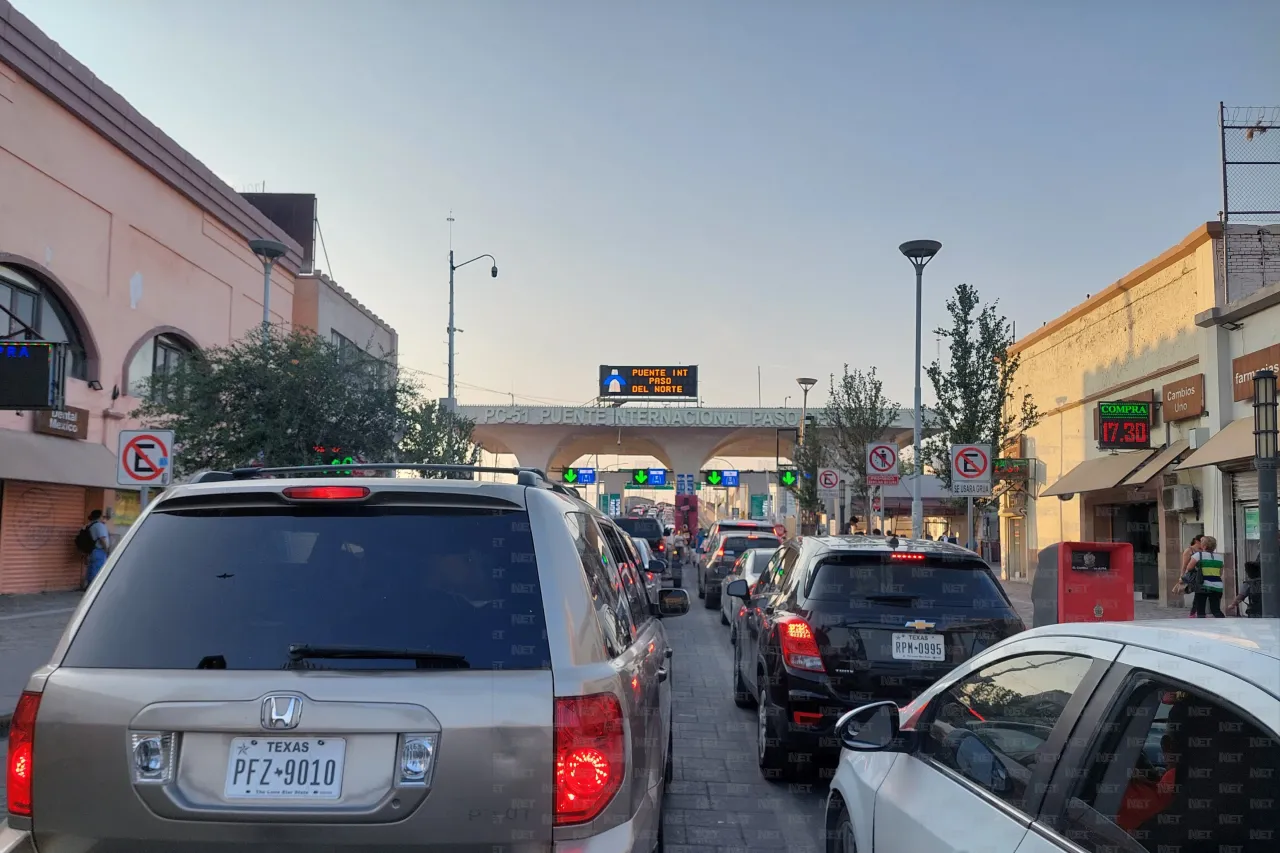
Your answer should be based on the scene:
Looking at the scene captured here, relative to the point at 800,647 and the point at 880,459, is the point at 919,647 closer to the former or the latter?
the point at 800,647

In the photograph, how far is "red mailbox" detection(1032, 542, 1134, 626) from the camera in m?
11.3

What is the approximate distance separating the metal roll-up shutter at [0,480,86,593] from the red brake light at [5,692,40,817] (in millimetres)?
20455

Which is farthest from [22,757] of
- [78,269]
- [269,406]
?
[78,269]

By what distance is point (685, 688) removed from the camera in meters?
11.1

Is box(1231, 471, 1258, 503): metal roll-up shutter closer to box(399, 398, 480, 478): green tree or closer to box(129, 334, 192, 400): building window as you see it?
box(399, 398, 480, 478): green tree

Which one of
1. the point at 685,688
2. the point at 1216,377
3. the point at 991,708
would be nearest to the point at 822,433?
the point at 1216,377

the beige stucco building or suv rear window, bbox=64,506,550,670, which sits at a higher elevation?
the beige stucco building

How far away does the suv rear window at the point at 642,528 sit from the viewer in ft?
94.5

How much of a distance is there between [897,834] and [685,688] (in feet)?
26.4

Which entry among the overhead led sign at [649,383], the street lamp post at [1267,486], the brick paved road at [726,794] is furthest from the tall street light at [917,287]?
the overhead led sign at [649,383]

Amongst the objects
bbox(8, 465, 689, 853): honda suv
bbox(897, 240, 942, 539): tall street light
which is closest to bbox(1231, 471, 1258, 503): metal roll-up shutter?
→ bbox(897, 240, 942, 539): tall street light

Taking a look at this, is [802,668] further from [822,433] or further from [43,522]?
[822,433]

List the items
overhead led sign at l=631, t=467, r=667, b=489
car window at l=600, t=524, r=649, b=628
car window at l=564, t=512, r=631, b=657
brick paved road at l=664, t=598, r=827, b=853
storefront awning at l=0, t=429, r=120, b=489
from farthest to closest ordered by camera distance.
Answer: overhead led sign at l=631, t=467, r=667, b=489
storefront awning at l=0, t=429, r=120, b=489
brick paved road at l=664, t=598, r=827, b=853
car window at l=600, t=524, r=649, b=628
car window at l=564, t=512, r=631, b=657

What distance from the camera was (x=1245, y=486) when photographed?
64.8 feet
